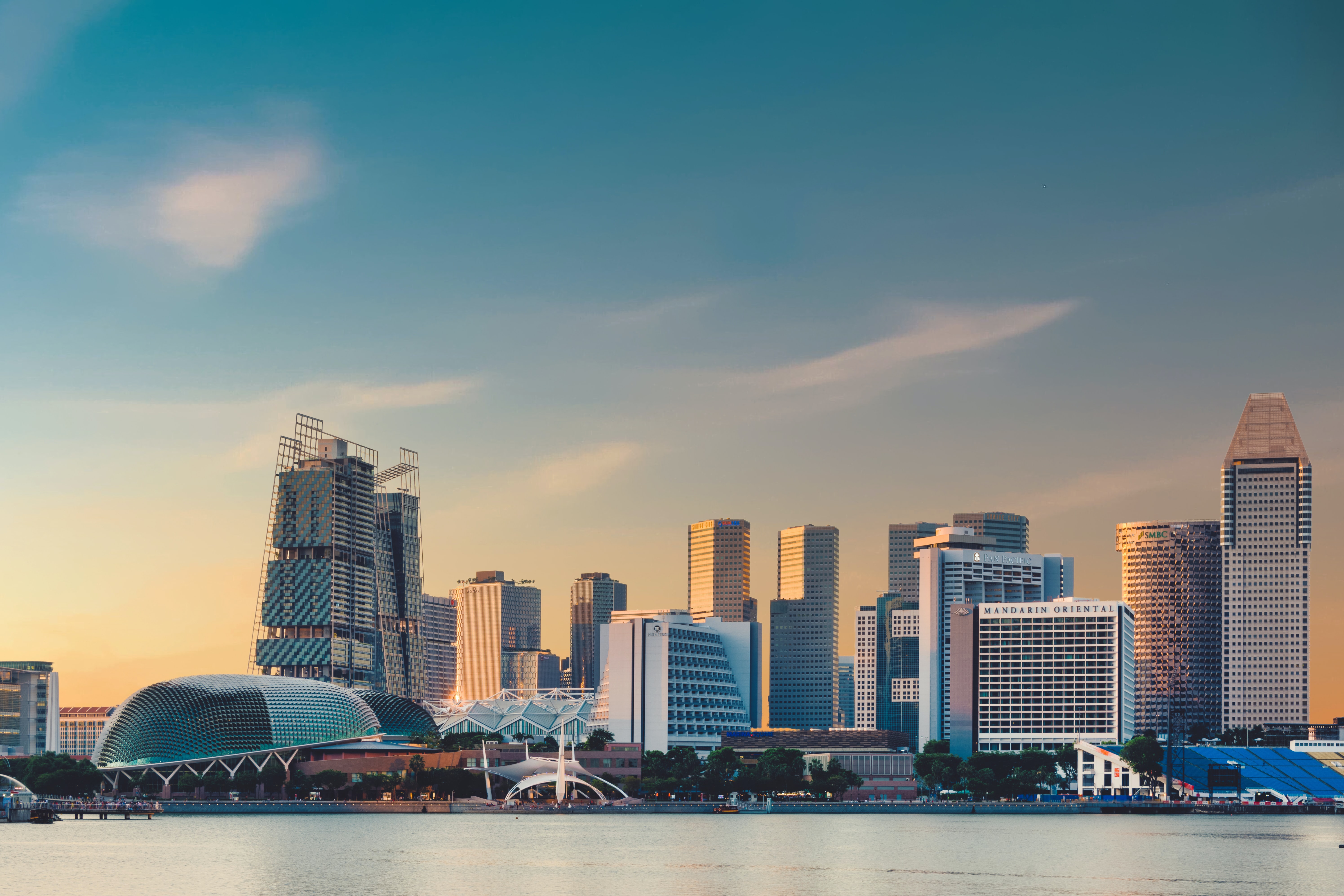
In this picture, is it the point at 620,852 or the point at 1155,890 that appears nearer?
the point at 1155,890

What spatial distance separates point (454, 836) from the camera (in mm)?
161375

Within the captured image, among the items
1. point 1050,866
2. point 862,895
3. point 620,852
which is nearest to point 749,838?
point 620,852

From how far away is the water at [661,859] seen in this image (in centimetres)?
11088

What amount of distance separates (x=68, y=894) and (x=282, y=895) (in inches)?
490

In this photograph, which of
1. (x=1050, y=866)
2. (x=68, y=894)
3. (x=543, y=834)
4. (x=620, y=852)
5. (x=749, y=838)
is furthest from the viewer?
(x=543, y=834)

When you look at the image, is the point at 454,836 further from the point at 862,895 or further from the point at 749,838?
the point at 862,895

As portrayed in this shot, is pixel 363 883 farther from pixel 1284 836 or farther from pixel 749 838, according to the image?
pixel 1284 836

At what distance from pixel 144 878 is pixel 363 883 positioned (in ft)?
48.3

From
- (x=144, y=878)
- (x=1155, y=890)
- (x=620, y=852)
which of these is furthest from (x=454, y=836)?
(x=1155, y=890)

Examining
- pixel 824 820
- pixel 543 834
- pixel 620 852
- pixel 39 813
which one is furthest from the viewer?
pixel 824 820

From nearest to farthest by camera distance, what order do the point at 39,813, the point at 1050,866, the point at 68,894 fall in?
the point at 68,894
the point at 1050,866
the point at 39,813

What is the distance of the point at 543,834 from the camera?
16850 centimetres

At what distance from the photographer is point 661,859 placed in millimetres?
134875

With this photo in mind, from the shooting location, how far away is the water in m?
111
